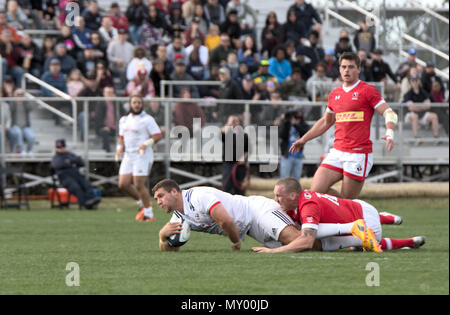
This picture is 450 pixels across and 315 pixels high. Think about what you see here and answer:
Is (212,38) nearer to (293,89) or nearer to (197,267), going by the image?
(293,89)

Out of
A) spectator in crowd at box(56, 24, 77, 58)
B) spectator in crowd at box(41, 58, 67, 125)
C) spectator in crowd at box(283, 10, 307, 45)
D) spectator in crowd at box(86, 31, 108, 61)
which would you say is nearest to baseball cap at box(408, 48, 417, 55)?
spectator in crowd at box(283, 10, 307, 45)

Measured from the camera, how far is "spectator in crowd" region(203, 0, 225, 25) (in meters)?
26.5

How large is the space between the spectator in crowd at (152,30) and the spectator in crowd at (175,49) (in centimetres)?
90

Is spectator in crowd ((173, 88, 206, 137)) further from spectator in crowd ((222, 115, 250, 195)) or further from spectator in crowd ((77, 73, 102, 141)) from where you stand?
spectator in crowd ((77, 73, 102, 141))

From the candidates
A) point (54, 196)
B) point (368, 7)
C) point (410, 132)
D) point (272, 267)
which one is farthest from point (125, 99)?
point (272, 267)

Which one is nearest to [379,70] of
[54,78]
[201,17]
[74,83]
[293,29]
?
[293,29]

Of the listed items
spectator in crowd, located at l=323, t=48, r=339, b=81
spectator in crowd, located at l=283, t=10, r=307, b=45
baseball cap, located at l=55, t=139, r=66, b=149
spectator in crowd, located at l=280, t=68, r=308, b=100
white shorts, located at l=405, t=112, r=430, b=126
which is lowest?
baseball cap, located at l=55, t=139, r=66, b=149

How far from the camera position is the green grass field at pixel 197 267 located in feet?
24.6

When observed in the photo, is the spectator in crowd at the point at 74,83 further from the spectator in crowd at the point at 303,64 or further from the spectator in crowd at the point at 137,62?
the spectator in crowd at the point at 303,64

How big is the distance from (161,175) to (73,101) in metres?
2.59

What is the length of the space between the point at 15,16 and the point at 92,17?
1.96 m

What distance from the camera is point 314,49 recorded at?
25984 mm

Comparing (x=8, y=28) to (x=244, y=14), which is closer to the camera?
(x=8, y=28)

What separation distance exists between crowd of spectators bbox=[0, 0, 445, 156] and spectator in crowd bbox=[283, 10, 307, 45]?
0.09 feet
